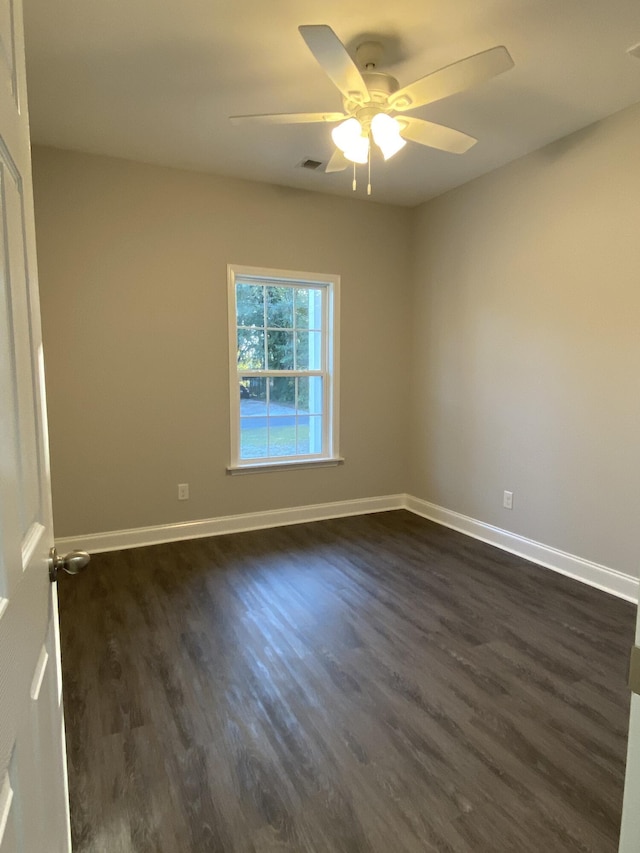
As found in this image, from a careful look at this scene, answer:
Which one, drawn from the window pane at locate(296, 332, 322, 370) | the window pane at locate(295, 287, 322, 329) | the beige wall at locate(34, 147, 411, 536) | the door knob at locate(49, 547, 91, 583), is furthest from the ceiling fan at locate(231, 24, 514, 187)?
the window pane at locate(296, 332, 322, 370)

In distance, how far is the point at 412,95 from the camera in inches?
80.6

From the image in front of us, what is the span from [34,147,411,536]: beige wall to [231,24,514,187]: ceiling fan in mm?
1540

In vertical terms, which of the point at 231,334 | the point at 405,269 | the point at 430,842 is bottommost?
the point at 430,842

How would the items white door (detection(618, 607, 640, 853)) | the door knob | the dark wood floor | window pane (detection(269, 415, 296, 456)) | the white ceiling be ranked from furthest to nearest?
window pane (detection(269, 415, 296, 456)), the white ceiling, the dark wood floor, the door knob, white door (detection(618, 607, 640, 853))

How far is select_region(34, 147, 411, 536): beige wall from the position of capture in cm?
338

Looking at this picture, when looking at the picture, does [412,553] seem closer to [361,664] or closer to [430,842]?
[361,664]

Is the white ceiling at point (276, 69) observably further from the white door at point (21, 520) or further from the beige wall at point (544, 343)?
the white door at point (21, 520)

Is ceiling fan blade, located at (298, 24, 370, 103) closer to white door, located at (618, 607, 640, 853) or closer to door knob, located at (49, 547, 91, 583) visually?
door knob, located at (49, 547, 91, 583)

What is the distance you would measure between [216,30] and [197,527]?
306cm

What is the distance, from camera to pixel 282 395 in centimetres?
422

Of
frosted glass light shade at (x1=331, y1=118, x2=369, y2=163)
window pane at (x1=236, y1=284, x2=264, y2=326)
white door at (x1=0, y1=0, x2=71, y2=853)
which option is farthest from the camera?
window pane at (x1=236, y1=284, x2=264, y2=326)

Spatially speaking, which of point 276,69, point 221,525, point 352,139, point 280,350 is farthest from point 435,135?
point 221,525

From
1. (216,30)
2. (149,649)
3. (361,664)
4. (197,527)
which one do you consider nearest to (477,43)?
(216,30)

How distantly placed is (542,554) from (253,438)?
90.4 inches
